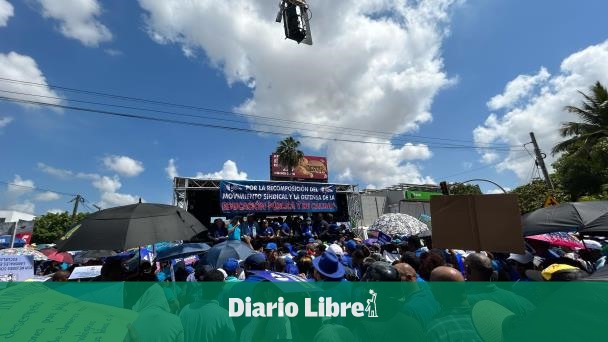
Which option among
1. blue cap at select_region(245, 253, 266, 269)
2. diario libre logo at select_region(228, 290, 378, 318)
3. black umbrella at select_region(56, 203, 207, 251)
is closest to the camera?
diario libre logo at select_region(228, 290, 378, 318)

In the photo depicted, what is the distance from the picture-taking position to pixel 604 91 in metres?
20.8

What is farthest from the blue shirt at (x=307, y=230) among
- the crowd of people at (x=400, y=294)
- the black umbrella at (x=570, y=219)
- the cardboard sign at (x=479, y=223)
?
the cardboard sign at (x=479, y=223)

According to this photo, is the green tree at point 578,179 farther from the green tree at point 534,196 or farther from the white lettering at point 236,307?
the white lettering at point 236,307

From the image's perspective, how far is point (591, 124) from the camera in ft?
69.4

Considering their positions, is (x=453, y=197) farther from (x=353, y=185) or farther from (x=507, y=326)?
(x=353, y=185)

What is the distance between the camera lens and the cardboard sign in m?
3.71

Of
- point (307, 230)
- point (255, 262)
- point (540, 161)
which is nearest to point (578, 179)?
point (540, 161)

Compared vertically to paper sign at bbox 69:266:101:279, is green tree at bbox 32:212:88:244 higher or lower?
higher

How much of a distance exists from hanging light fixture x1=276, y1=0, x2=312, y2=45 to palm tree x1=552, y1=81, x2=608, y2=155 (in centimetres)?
2203

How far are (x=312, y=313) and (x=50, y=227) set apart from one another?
54417 mm

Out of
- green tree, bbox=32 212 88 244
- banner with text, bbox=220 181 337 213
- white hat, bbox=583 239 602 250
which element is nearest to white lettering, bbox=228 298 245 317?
white hat, bbox=583 239 602 250

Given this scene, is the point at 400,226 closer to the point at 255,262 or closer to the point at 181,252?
the point at 181,252

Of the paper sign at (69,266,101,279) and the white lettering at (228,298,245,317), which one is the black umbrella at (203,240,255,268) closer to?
the paper sign at (69,266,101,279)

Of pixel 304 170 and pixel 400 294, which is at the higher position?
pixel 304 170
